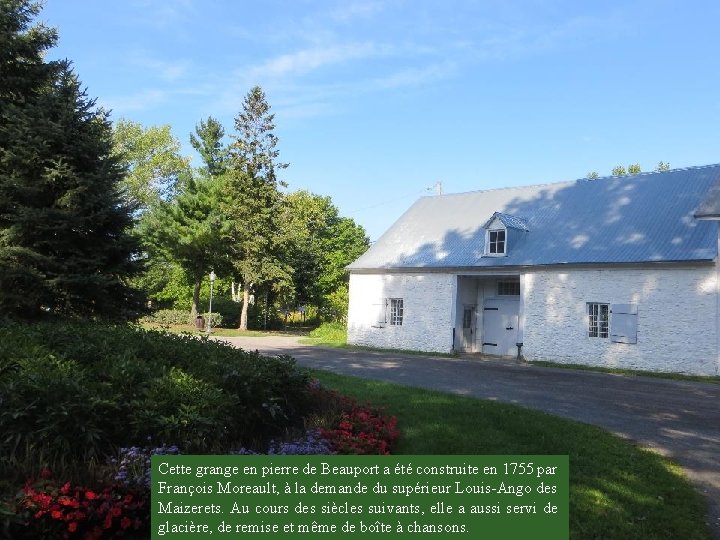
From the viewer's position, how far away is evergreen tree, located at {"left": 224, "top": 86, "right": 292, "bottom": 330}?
33469mm

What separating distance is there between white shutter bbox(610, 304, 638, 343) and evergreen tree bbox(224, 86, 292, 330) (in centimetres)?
1870

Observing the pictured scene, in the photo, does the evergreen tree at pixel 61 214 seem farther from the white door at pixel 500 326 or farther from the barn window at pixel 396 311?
the white door at pixel 500 326

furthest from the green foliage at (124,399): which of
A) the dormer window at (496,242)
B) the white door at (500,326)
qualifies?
the white door at (500,326)

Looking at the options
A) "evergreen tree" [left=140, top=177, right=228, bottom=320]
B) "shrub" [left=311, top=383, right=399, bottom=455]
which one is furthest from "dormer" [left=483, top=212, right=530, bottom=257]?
"evergreen tree" [left=140, top=177, right=228, bottom=320]

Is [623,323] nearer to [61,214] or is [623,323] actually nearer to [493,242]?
[493,242]

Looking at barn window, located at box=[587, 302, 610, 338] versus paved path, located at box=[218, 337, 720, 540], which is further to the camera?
barn window, located at box=[587, 302, 610, 338]

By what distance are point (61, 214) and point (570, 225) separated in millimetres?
17144

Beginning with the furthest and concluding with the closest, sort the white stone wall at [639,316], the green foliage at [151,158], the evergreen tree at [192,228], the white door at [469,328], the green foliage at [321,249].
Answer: the green foliage at [151,158]
the green foliage at [321,249]
the evergreen tree at [192,228]
the white door at [469,328]
the white stone wall at [639,316]

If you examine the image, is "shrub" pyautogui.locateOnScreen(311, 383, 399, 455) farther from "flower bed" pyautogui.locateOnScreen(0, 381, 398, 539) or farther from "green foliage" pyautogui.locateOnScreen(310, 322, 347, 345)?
"green foliage" pyautogui.locateOnScreen(310, 322, 347, 345)

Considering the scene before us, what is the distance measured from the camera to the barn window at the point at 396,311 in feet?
83.4

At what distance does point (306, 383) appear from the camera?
7535 millimetres

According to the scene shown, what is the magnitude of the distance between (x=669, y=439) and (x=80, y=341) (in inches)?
313

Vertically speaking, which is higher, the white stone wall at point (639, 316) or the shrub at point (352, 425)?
the white stone wall at point (639, 316)

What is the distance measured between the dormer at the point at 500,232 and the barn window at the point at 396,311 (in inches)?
173
